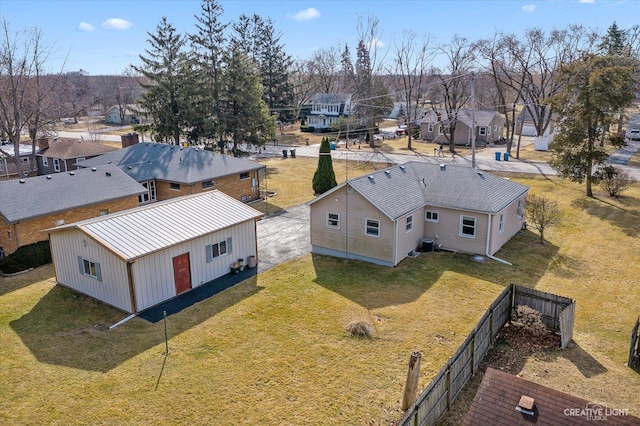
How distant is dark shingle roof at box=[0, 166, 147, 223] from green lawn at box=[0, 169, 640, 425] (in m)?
3.87

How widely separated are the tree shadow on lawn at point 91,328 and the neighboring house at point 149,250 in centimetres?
77

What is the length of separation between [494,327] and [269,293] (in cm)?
926

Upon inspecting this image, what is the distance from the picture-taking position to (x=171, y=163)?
112 ft

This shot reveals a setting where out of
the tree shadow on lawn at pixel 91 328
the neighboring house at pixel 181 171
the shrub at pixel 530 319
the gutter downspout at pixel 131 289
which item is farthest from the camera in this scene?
the neighboring house at pixel 181 171

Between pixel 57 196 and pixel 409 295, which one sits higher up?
pixel 57 196

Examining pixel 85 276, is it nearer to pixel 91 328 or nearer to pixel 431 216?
pixel 91 328

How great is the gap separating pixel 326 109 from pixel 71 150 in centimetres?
4805

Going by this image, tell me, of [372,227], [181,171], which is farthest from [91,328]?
[181,171]

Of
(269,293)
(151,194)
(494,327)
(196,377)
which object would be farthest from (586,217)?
(151,194)

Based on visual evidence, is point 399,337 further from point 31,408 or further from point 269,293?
point 31,408

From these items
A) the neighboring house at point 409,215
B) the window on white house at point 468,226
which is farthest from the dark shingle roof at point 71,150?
the window on white house at point 468,226

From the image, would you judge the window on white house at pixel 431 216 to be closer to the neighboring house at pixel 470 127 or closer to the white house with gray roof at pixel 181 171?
the white house with gray roof at pixel 181 171

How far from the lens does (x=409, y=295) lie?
19.6 metres

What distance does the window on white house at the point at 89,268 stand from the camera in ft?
61.9
